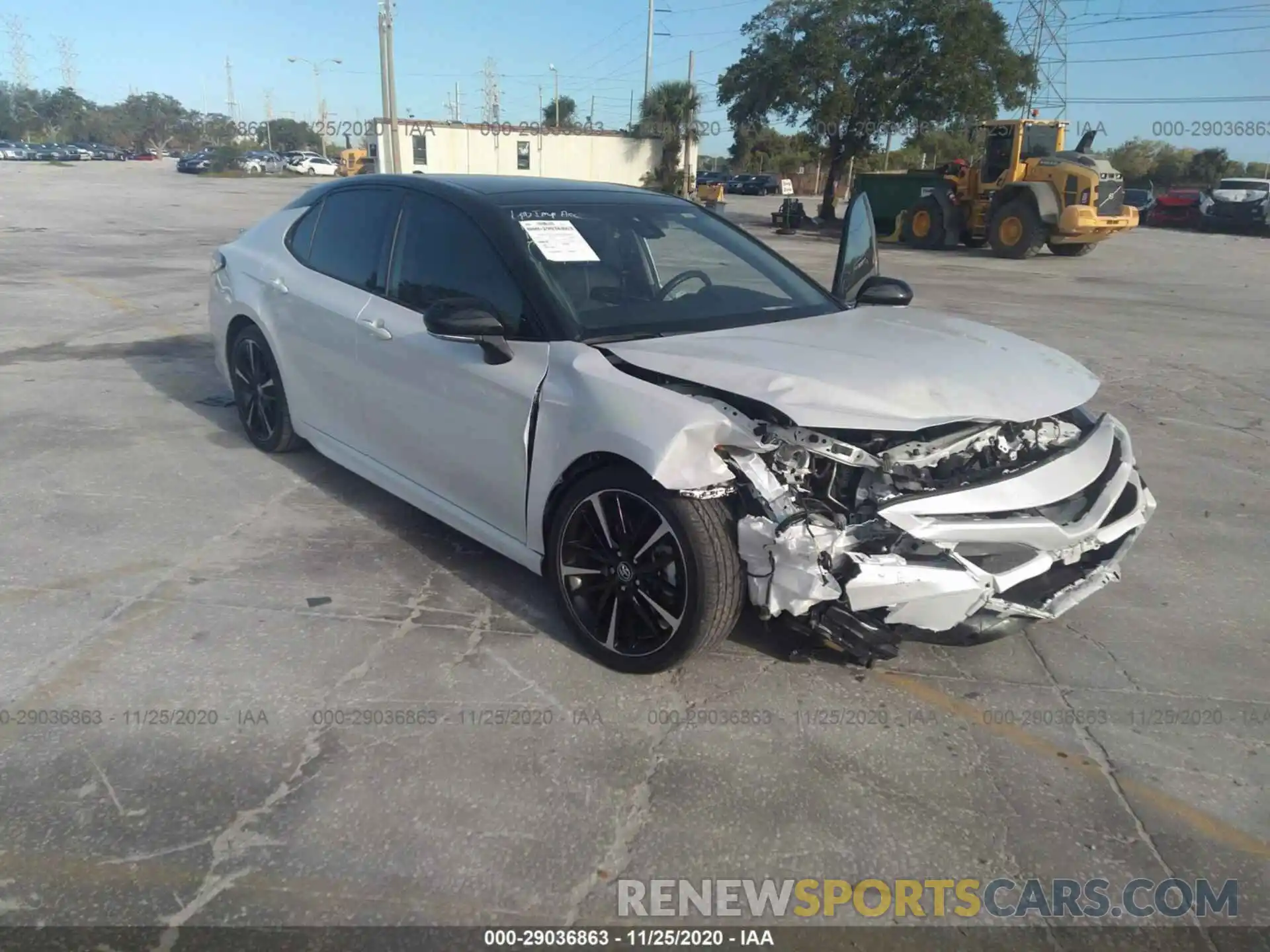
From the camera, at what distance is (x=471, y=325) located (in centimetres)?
342

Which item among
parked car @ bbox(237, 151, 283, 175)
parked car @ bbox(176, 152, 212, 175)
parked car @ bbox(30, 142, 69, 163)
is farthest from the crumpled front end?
parked car @ bbox(30, 142, 69, 163)

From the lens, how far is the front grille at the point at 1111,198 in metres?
20.2

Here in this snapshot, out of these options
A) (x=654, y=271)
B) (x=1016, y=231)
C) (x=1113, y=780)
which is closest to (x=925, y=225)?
(x=1016, y=231)

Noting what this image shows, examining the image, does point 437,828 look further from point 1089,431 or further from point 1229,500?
point 1229,500

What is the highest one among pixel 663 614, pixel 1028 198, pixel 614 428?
pixel 1028 198

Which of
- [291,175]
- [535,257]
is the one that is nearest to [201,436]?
[535,257]

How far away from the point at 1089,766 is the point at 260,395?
4519 mm

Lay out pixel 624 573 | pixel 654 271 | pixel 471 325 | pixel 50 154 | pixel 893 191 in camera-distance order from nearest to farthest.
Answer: pixel 624 573, pixel 471 325, pixel 654 271, pixel 893 191, pixel 50 154

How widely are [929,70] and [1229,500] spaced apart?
24.1 meters

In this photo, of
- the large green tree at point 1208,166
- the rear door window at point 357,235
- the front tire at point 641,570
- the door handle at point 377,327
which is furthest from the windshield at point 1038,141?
the large green tree at point 1208,166

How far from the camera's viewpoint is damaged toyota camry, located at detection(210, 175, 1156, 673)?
3.00 m

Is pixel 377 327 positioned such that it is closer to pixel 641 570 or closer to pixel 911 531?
pixel 641 570

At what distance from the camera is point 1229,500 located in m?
5.32

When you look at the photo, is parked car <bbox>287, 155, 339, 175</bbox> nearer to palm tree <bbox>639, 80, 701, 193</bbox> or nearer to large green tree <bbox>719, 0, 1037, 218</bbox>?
palm tree <bbox>639, 80, 701, 193</bbox>
